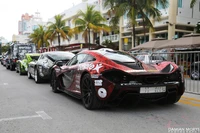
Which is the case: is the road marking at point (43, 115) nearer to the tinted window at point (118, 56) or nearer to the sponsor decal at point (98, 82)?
the sponsor decal at point (98, 82)

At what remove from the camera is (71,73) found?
667 cm

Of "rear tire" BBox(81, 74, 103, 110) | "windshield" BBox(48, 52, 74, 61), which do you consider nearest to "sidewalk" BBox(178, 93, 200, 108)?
"rear tire" BBox(81, 74, 103, 110)

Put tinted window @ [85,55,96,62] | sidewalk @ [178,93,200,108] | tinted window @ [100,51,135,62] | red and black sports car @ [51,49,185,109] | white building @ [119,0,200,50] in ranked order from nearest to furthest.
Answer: red and black sports car @ [51,49,185,109], tinted window @ [100,51,135,62], tinted window @ [85,55,96,62], sidewalk @ [178,93,200,108], white building @ [119,0,200,50]

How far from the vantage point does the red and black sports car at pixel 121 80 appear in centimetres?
516

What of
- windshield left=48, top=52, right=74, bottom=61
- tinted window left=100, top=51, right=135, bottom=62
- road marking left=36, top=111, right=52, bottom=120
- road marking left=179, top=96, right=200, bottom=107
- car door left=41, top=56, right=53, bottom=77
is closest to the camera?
road marking left=36, top=111, right=52, bottom=120

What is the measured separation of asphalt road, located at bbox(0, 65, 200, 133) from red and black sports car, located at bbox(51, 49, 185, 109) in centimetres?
32

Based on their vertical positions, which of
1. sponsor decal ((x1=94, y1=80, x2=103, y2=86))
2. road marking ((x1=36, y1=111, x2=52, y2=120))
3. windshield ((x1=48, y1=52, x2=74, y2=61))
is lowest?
road marking ((x1=36, y1=111, x2=52, y2=120))

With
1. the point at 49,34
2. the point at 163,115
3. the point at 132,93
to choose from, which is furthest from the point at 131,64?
the point at 49,34

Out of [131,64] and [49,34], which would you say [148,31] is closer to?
[49,34]

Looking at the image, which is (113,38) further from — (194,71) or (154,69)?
(154,69)

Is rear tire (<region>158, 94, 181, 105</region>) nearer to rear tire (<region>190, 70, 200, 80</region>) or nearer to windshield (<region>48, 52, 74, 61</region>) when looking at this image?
rear tire (<region>190, 70, 200, 80</region>)

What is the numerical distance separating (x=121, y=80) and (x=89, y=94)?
85cm

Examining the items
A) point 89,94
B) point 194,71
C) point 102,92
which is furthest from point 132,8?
point 102,92

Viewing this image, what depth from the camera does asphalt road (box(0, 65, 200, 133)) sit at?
4.32m
